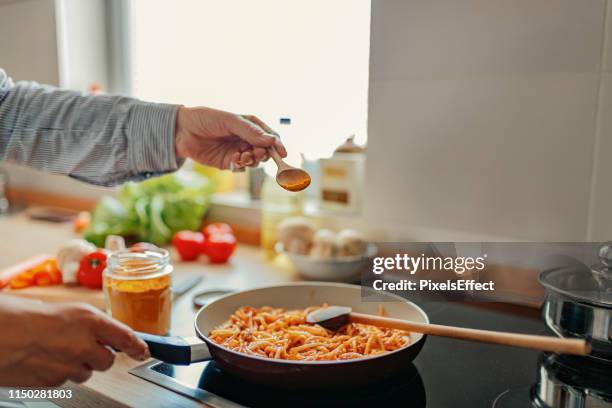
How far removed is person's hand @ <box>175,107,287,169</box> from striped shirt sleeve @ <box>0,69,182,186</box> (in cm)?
6

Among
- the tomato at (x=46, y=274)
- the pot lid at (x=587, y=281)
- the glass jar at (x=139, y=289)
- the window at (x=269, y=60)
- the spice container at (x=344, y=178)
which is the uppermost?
the window at (x=269, y=60)

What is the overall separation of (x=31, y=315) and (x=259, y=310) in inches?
17.5

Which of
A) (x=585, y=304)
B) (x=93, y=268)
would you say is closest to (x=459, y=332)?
(x=585, y=304)

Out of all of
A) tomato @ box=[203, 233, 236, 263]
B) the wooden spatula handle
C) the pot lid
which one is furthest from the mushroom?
the pot lid

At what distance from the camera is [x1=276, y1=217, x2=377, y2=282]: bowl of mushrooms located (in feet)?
3.84

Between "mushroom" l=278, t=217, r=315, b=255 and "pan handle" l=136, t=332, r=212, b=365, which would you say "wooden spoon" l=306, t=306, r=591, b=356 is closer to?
"pan handle" l=136, t=332, r=212, b=365

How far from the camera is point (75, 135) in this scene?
1.03 meters

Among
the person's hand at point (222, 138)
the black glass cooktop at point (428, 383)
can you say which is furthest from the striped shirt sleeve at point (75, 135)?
the black glass cooktop at point (428, 383)

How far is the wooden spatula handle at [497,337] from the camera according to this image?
0.57 m

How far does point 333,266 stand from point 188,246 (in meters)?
0.42

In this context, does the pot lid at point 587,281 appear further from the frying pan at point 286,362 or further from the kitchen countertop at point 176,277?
the kitchen countertop at point 176,277

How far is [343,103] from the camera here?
47.9 inches

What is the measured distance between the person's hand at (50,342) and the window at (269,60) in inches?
23.7

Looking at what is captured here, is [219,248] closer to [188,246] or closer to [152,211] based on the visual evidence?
[188,246]
